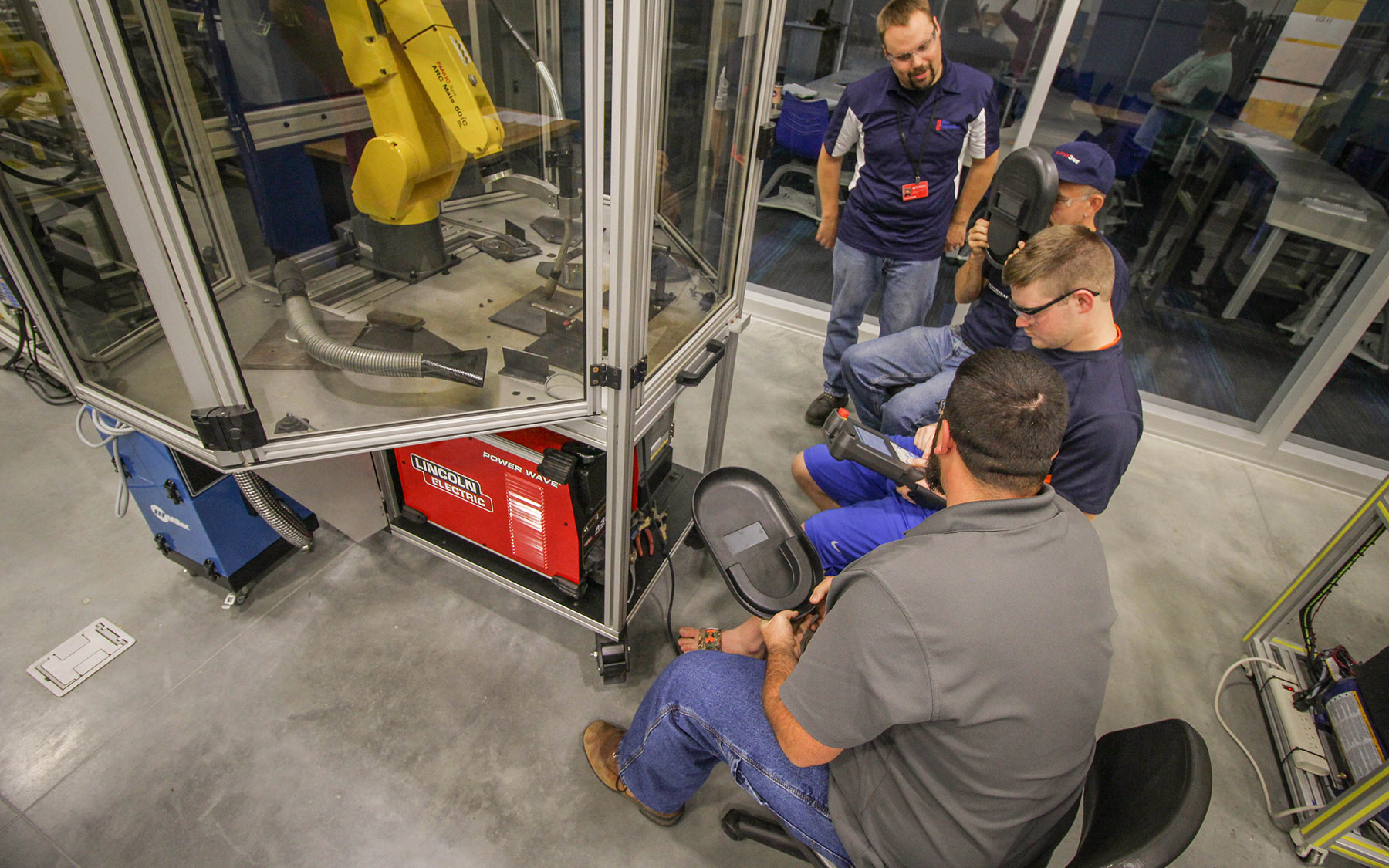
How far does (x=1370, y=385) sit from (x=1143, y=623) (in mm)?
2450

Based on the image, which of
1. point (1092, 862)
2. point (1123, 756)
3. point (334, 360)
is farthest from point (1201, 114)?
point (334, 360)

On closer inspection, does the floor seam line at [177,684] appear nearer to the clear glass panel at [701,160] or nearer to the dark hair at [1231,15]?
the clear glass panel at [701,160]

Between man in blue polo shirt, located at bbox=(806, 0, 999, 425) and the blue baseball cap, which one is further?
man in blue polo shirt, located at bbox=(806, 0, 999, 425)

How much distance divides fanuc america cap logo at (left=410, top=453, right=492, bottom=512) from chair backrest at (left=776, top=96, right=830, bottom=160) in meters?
2.86

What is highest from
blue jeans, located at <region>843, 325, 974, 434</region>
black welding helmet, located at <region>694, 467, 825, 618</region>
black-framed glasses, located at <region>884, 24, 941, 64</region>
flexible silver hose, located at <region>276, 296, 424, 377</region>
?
black-framed glasses, located at <region>884, 24, 941, 64</region>

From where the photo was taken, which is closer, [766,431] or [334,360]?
[334,360]

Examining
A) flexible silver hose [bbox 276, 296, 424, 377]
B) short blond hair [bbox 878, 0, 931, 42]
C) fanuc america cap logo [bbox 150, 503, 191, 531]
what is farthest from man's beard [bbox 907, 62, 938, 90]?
fanuc america cap logo [bbox 150, 503, 191, 531]

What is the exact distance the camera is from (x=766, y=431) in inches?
115

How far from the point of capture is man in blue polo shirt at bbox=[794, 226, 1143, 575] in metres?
1.52

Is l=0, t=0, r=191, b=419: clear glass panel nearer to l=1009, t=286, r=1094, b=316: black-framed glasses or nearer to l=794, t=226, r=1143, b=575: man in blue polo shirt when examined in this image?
l=794, t=226, r=1143, b=575: man in blue polo shirt

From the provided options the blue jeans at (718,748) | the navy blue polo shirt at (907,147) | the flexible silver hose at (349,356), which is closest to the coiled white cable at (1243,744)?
the blue jeans at (718,748)

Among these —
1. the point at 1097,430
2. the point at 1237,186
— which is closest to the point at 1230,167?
the point at 1237,186

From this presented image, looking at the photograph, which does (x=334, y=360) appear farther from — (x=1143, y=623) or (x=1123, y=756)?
(x=1143, y=623)

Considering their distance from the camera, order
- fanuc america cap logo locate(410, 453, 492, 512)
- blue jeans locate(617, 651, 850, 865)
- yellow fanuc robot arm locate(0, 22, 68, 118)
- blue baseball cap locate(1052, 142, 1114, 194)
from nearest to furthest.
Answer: yellow fanuc robot arm locate(0, 22, 68, 118), blue jeans locate(617, 651, 850, 865), fanuc america cap logo locate(410, 453, 492, 512), blue baseball cap locate(1052, 142, 1114, 194)
